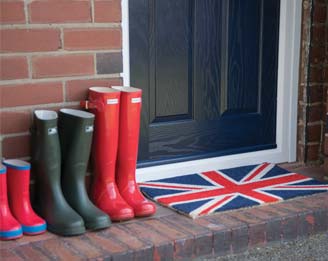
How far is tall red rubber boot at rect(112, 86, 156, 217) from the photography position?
231 centimetres

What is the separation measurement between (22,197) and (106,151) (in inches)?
14.0

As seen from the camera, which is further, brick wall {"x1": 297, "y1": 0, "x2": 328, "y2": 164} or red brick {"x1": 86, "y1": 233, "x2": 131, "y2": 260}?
brick wall {"x1": 297, "y1": 0, "x2": 328, "y2": 164}

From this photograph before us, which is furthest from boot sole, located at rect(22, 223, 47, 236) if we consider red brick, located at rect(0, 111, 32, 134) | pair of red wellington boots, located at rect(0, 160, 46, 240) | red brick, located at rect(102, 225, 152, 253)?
red brick, located at rect(0, 111, 32, 134)

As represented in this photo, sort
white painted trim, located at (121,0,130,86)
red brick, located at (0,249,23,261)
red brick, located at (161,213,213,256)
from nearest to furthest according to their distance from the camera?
red brick, located at (0,249,23,261), red brick, located at (161,213,213,256), white painted trim, located at (121,0,130,86)

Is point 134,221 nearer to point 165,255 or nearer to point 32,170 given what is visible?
point 165,255

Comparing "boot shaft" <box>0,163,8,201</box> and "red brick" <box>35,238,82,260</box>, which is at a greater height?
"boot shaft" <box>0,163,8,201</box>

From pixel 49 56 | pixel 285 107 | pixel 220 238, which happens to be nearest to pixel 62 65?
pixel 49 56

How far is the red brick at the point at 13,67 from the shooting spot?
2.18 m

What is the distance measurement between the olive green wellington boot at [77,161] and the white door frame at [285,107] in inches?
27.0

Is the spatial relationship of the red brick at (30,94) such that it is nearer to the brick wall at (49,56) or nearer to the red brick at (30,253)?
the brick wall at (49,56)

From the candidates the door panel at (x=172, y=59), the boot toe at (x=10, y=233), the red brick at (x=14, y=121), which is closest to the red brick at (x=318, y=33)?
the door panel at (x=172, y=59)

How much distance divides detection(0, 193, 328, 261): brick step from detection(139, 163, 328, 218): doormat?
5 cm

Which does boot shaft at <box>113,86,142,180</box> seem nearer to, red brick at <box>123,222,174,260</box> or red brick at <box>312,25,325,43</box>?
red brick at <box>123,222,174,260</box>

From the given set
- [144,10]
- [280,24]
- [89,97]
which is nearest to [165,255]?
[89,97]
